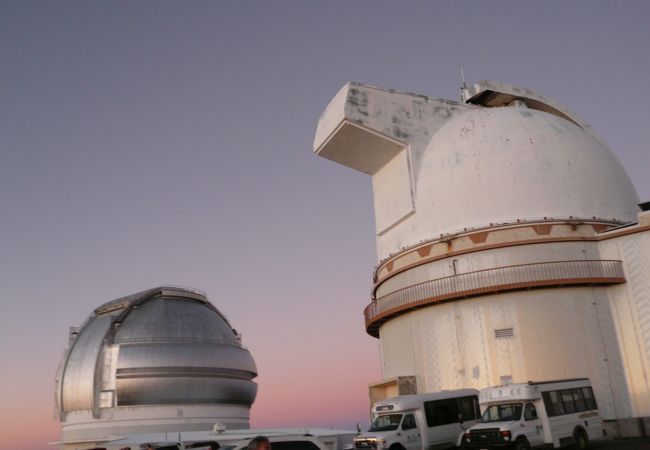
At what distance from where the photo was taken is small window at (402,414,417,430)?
2092 cm

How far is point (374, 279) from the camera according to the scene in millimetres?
34781

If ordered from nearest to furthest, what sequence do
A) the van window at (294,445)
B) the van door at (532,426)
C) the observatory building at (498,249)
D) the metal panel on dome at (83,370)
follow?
the van window at (294,445) → the van door at (532,426) → the observatory building at (498,249) → the metal panel on dome at (83,370)

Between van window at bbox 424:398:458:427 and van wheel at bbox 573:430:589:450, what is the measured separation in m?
4.11

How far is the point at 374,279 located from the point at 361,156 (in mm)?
7184

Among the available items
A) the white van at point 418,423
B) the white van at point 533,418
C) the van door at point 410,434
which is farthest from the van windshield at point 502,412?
the van door at point 410,434

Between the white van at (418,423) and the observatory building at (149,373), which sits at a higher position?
the observatory building at (149,373)

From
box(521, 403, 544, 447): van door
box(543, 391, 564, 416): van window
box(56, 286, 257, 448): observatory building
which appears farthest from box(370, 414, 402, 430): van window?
box(56, 286, 257, 448): observatory building

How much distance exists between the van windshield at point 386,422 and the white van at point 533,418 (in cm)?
256

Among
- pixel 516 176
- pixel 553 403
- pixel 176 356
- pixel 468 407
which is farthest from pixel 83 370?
pixel 553 403

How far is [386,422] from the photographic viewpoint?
21391mm

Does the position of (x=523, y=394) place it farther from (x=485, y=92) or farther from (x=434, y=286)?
(x=485, y=92)

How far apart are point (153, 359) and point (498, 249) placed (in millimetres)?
29196

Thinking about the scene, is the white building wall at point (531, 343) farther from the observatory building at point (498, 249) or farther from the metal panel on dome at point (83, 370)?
the metal panel on dome at point (83, 370)

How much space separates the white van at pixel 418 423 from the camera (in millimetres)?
20391
